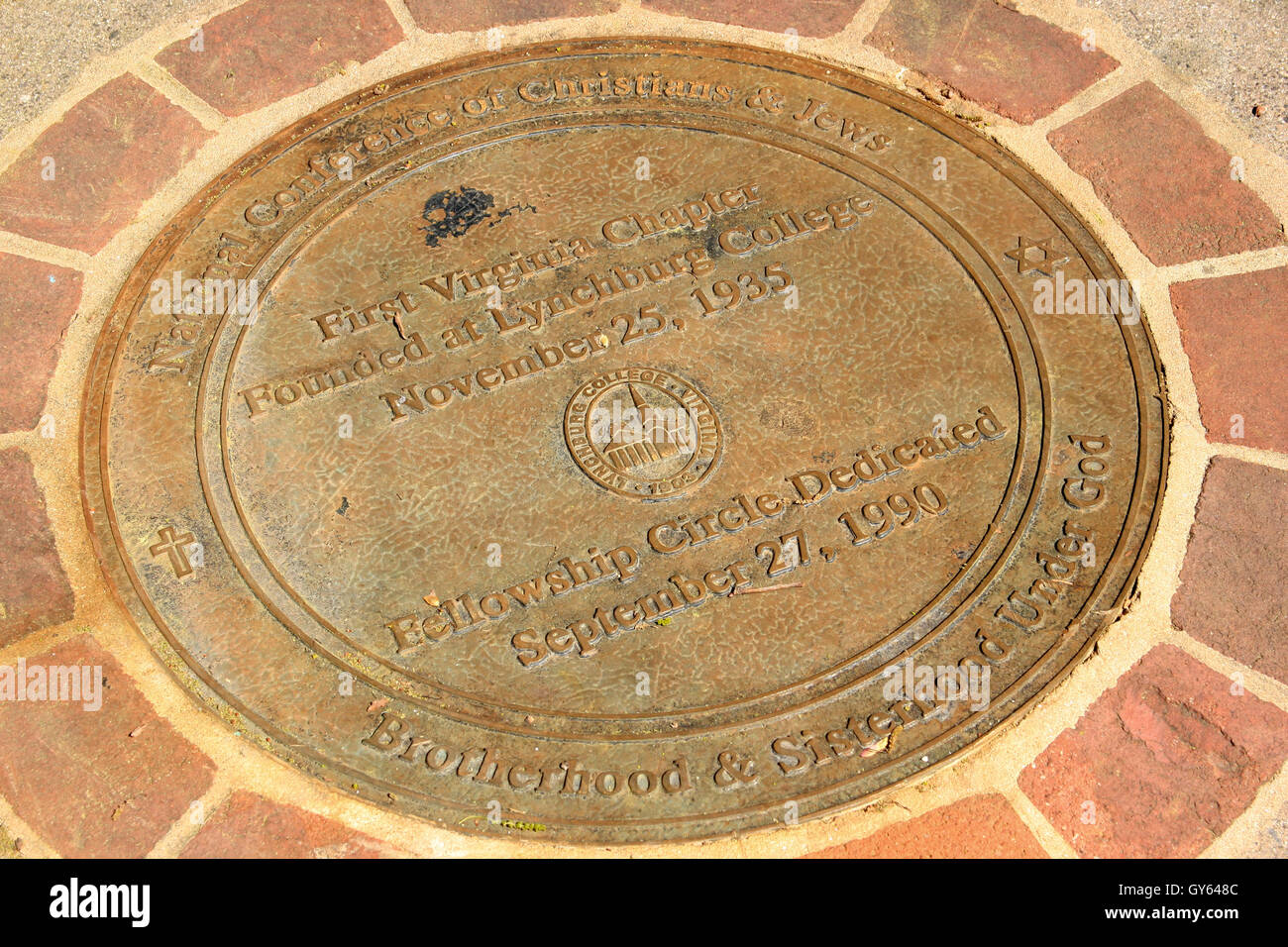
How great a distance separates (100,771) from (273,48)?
7.39 ft

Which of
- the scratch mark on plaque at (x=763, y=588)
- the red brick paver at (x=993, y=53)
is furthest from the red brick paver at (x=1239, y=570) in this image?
the red brick paver at (x=993, y=53)

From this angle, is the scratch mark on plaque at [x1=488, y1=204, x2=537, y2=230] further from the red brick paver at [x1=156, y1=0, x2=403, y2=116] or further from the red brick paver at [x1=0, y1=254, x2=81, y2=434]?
the red brick paver at [x1=0, y1=254, x2=81, y2=434]

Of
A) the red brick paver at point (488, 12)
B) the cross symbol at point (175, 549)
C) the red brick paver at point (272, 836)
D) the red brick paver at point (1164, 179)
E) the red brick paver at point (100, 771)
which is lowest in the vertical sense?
the red brick paver at point (272, 836)

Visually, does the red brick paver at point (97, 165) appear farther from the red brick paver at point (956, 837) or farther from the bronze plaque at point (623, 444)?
the red brick paver at point (956, 837)

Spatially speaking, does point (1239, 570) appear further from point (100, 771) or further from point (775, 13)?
point (100, 771)

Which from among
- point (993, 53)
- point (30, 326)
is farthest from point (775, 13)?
point (30, 326)

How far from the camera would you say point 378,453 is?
2.86 m

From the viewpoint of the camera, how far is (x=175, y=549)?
2725 mm

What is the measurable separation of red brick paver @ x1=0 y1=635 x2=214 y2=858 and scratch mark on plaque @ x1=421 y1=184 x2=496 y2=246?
1392 mm

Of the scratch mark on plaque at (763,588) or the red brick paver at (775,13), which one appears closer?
the scratch mark on plaque at (763,588)

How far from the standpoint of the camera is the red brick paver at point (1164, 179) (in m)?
3.32

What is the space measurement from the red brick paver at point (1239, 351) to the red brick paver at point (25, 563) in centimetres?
285
